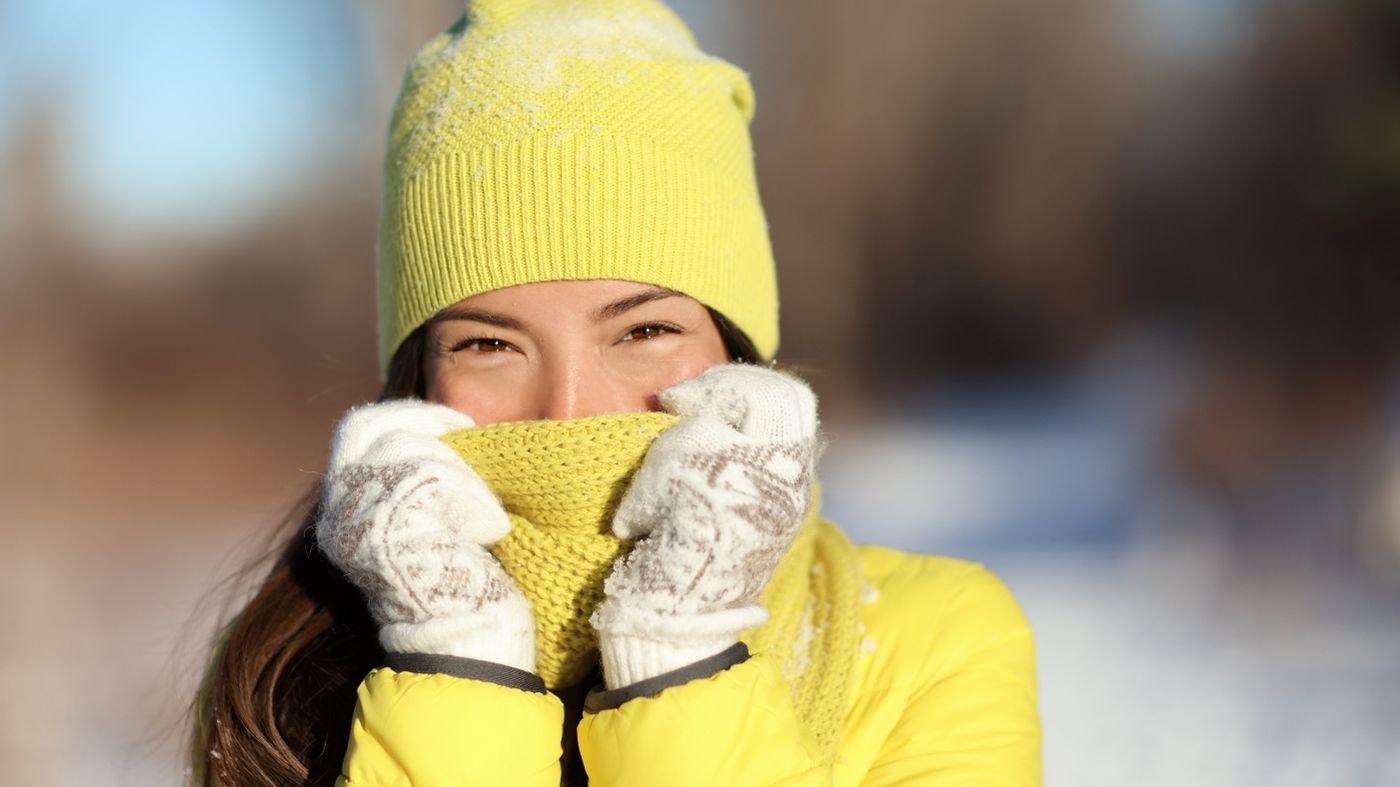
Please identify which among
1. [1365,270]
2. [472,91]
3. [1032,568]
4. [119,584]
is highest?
[472,91]

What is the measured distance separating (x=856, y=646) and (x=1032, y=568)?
477 centimetres

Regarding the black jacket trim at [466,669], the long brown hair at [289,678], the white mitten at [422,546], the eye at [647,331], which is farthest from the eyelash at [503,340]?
the black jacket trim at [466,669]

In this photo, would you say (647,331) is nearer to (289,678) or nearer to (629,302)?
(629,302)

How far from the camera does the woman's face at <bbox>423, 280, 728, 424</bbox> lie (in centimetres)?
150

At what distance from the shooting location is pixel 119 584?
596 cm

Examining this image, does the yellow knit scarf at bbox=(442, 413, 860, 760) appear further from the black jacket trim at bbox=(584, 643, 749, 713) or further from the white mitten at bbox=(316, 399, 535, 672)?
the black jacket trim at bbox=(584, 643, 749, 713)

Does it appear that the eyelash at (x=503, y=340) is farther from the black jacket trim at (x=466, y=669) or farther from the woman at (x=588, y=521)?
the black jacket trim at (x=466, y=669)

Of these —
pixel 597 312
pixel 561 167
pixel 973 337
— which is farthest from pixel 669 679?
pixel 973 337

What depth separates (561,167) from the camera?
5.23 ft

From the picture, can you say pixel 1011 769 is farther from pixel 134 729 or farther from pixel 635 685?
pixel 134 729

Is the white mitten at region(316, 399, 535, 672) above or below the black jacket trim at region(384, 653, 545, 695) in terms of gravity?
above

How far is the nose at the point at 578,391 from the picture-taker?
58.1 inches

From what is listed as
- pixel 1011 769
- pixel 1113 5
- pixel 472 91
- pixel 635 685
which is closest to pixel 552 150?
pixel 472 91

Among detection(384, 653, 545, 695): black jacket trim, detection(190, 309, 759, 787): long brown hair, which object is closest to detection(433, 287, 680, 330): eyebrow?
detection(190, 309, 759, 787): long brown hair
